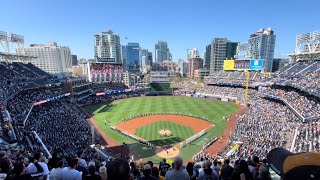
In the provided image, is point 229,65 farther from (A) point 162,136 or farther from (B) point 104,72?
(A) point 162,136

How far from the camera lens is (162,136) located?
3156 cm

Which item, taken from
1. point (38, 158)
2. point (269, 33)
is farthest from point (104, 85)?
point (269, 33)

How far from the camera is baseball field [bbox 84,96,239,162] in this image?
27859 millimetres

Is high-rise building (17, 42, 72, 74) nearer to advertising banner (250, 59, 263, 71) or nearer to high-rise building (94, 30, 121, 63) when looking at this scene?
high-rise building (94, 30, 121, 63)

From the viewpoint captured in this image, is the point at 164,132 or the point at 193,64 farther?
the point at 193,64

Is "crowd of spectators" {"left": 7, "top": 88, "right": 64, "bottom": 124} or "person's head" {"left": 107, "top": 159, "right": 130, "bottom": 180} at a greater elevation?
"person's head" {"left": 107, "top": 159, "right": 130, "bottom": 180}

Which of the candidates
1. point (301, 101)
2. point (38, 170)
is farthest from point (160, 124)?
point (38, 170)

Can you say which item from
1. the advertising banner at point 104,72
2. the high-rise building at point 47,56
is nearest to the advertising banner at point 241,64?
the advertising banner at point 104,72

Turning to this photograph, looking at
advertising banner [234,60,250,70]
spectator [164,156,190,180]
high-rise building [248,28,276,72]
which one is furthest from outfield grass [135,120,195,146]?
high-rise building [248,28,276,72]

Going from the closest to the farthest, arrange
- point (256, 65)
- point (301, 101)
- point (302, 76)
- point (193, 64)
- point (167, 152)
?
1. point (167, 152)
2. point (301, 101)
3. point (302, 76)
4. point (256, 65)
5. point (193, 64)

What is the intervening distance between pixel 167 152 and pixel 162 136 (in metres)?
5.49

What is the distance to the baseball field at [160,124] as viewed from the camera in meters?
Answer: 27.9

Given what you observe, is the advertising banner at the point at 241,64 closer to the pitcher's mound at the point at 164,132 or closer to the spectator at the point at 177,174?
the pitcher's mound at the point at 164,132

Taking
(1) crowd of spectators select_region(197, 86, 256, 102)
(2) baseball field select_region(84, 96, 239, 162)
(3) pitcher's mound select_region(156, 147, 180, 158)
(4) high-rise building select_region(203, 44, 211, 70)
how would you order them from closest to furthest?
(3) pitcher's mound select_region(156, 147, 180, 158), (2) baseball field select_region(84, 96, 239, 162), (1) crowd of spectators select_region(197, 86, 256, 102), (4) high-rise building select_region(203, 44, 211, 70)
